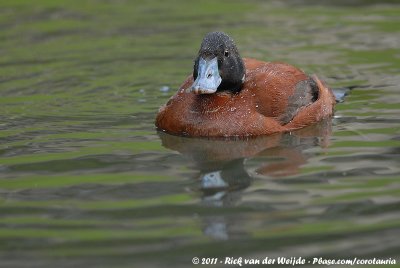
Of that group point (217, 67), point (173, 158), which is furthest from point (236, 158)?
point (217, 67)

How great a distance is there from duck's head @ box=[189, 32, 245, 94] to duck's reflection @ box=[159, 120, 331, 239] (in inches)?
21.3

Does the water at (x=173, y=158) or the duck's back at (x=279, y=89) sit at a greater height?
the duck's back at (x=279, y=89)

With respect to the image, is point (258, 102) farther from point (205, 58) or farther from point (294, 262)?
point (294, 262)

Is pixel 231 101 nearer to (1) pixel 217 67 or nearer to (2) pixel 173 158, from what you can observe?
(1) pixel 217 67

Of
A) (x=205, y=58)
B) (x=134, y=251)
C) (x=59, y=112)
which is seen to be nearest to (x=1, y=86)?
(x=59, y=112)

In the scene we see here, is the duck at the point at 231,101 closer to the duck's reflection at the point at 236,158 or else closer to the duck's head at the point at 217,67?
the duck's head at the point at 217,67

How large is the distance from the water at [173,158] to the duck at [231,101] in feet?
0.46

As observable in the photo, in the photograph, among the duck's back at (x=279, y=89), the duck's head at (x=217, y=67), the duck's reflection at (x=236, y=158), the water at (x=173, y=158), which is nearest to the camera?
the water at (x=173, y=158)

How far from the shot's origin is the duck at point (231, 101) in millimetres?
8297

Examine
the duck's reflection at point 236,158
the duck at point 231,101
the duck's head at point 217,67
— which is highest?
the duck's head at point 217,67

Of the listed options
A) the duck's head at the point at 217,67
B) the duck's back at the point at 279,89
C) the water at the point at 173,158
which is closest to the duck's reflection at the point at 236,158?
the water at the point at 173,158

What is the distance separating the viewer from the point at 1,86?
424 inches

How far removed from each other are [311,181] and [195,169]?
1.07m

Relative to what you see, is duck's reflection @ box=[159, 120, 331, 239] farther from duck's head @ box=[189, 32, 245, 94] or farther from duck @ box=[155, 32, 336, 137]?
duck's head @ box=[189, 32, 245, 94]
